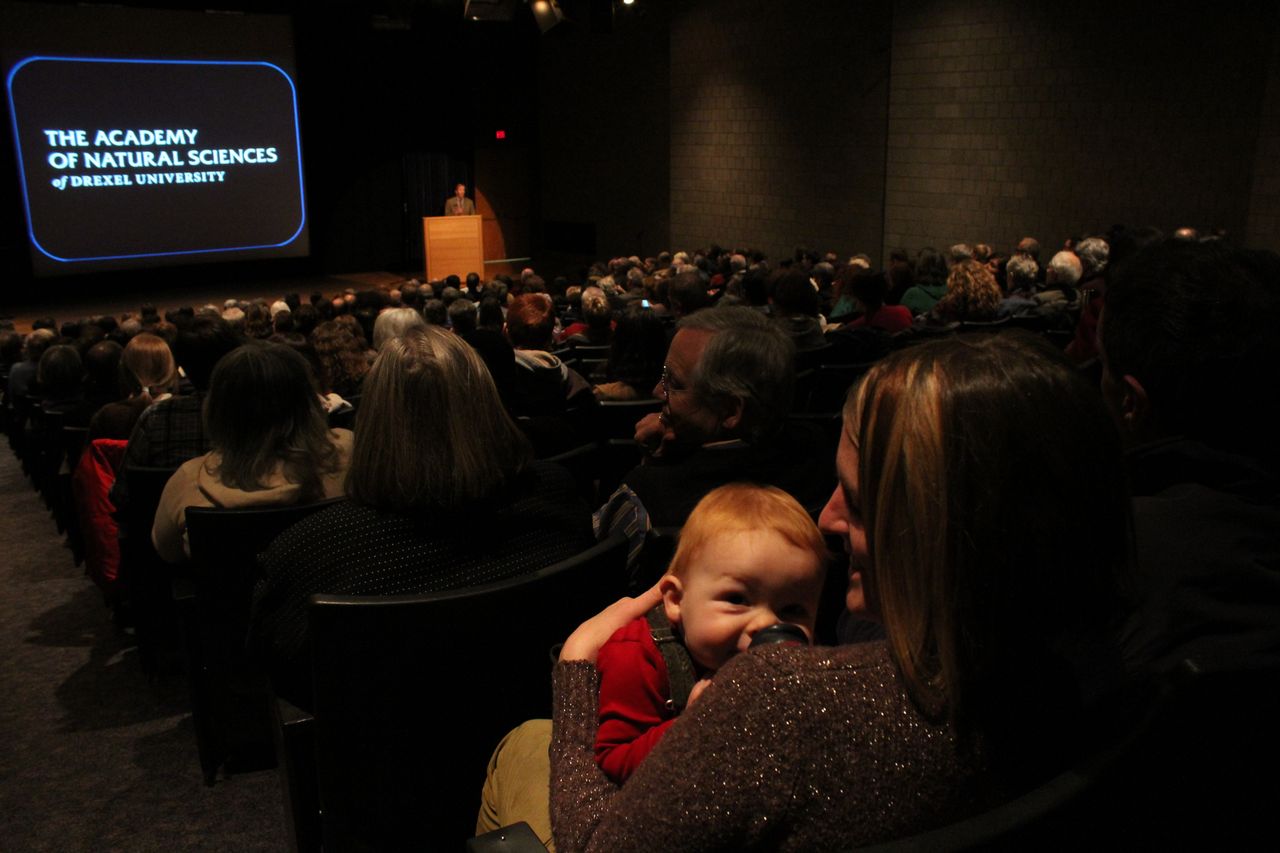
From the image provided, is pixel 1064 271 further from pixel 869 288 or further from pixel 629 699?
pixel 629 699

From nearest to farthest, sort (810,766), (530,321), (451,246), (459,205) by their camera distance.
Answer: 1. (810,766)
2. (530,321)
3. (451,246)
4. (459,205)

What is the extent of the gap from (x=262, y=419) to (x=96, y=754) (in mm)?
1133

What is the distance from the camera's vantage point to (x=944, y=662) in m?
0.82

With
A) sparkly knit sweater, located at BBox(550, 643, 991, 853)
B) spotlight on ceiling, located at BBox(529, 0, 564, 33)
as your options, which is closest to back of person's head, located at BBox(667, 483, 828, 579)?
sparkly knit sweater, located at BBox(550, 643, 991, 853)

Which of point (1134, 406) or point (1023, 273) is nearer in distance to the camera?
point (1134, 406)

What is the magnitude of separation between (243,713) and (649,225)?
41.0 ft

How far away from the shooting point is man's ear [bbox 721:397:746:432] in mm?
2250

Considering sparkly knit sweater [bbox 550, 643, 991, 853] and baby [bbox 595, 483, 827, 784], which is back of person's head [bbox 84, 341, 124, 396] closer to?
baby [bbox 595, 483, 827, 784]

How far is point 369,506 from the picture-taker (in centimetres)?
179

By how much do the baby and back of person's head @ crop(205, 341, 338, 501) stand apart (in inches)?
56.1

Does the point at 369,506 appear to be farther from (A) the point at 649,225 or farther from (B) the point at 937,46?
(A) the point at 649,225

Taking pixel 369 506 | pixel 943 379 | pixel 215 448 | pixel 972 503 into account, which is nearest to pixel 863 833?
pixel 972 503

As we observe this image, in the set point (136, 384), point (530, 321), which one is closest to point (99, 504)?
point (136, 384)

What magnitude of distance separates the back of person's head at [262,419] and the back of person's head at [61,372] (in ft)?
8.56
